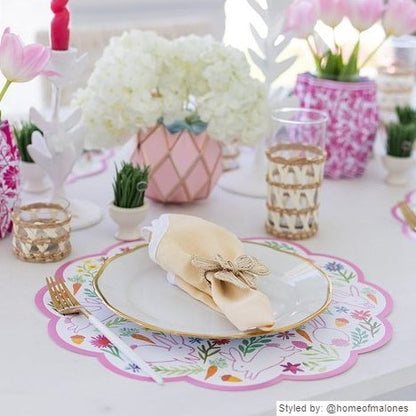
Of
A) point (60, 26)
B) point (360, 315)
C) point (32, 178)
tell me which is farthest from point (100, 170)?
point (360, 315)

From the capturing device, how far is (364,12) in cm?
151

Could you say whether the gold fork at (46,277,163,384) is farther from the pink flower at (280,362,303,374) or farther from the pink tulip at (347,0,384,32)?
the pink tulip at (347,0,384,32)

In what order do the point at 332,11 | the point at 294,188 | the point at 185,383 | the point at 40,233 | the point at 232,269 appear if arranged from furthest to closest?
the point at 332,11 → the point at 294,188 → the point at 40,233 → the point at 232,269 → the point at 185,383

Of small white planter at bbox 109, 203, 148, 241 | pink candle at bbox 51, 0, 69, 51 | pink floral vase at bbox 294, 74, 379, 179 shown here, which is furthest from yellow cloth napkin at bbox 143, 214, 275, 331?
pink floral vase at bbox 294, 74, 379, 179

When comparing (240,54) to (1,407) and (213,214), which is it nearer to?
(213,214)

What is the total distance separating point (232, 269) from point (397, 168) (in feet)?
2.25

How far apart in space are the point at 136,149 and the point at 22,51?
0.36 meters

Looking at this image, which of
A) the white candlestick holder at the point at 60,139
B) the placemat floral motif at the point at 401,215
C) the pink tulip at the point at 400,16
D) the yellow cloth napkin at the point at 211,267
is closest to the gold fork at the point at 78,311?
the yellow cloth napkin at the point at 211,267

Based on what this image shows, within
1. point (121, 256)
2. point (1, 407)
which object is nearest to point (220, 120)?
point (121, 256)

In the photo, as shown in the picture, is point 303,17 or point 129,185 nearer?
point 129,185

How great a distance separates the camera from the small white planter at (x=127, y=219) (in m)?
1.28

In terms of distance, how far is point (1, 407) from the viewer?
0.84 metres

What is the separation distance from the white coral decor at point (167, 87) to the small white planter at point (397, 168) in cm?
36

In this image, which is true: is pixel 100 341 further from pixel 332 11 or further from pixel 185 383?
pixel 332 11
